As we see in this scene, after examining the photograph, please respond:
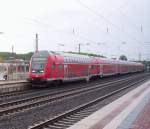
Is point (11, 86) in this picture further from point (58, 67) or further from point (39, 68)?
point (58, 67)

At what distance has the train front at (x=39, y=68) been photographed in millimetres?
33500

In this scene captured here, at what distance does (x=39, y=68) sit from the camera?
3416cm

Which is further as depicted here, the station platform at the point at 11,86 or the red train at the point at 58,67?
the red train at the point at 58,67

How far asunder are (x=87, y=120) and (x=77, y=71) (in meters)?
28.2

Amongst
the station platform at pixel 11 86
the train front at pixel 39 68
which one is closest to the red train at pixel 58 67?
the train front at pixel 39 68

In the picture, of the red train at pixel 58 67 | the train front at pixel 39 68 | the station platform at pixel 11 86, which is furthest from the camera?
the red train at pixel 58 67

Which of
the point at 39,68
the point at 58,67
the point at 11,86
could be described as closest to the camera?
the point at 11,86

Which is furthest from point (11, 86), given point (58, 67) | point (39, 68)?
point (58, 67)

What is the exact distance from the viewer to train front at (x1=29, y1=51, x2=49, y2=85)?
33500 millimetres

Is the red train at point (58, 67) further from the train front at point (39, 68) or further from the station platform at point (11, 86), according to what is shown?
the station platform at point (11, 86)

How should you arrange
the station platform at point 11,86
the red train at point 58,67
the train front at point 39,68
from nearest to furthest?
the station platform at point 11,86
the train front at point 39,68
the red train at point 58,67

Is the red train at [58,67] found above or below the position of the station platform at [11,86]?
above

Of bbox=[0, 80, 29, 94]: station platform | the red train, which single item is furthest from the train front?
bbox=[0, 80, 29, 94]: station platform

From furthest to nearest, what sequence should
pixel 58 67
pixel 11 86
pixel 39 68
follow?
pixel 58 67
pixel 39 68
pixel 11 86
